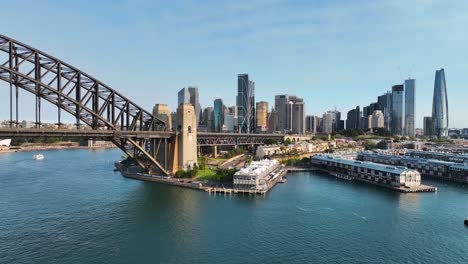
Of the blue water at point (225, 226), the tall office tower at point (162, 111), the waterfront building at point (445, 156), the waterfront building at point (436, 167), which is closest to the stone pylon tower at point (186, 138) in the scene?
the blue water at point (225, 226)

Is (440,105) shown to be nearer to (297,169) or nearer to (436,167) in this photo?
(436,167)

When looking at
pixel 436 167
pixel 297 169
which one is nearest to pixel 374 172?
pixel 436 167

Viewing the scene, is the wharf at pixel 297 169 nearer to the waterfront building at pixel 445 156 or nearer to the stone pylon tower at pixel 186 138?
the stone pylon tower at pixel 186 138

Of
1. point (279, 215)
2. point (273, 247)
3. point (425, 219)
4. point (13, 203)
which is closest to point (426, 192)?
point (425, 219)

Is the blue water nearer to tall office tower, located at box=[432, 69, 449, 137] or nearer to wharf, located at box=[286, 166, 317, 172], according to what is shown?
wharf, located at box=[286, 166, 317, 172]

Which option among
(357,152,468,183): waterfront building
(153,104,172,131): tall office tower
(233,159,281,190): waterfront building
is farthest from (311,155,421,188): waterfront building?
(153,104,172,131): tall office tower

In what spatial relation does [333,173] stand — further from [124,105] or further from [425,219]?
[124,105]
